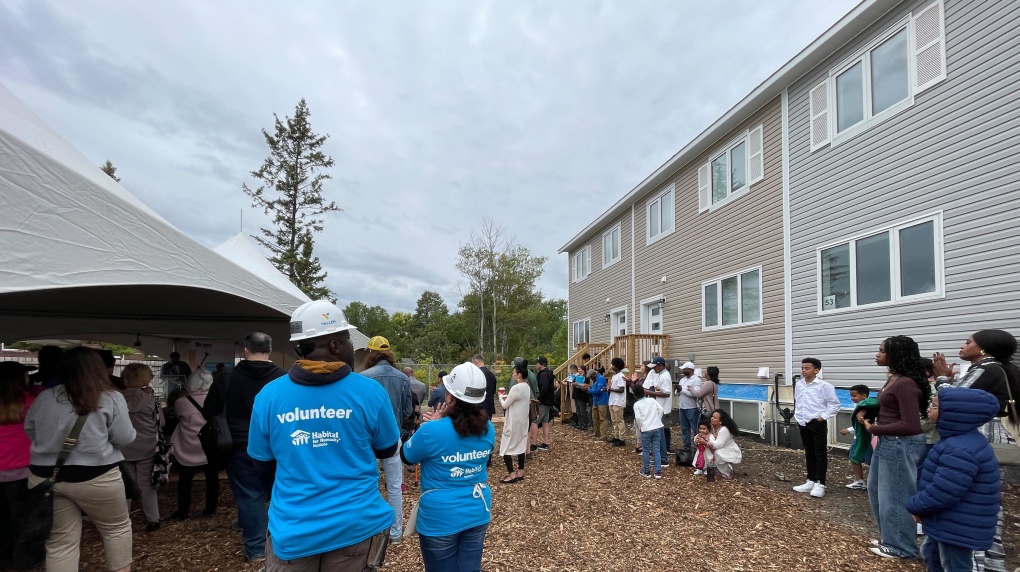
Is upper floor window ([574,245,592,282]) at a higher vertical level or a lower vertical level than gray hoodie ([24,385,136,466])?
higher

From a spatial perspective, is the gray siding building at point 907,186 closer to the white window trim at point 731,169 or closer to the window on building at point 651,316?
the white window trim at point 731,169

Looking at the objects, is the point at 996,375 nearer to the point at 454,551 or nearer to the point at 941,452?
the point at 941,452

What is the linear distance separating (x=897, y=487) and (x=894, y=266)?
503cm

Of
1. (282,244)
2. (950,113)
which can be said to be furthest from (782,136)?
(282,244)

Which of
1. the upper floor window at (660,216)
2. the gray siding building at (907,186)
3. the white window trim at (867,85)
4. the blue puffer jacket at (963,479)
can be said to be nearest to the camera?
the blue puffer jacket at (963,479)

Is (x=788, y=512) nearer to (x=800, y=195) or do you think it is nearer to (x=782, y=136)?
(x=800, y=195)

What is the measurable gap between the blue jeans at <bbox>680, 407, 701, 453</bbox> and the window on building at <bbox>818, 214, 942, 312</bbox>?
3.17 meters

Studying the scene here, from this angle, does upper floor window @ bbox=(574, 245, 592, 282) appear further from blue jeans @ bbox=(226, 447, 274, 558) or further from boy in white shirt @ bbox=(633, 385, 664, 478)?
blue jeans @ bbox=(226, 447, 274, 558)

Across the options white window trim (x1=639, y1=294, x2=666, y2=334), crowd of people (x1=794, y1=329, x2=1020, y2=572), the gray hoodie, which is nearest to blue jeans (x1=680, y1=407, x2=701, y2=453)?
crowd of people (x1=794, y1=329, x2=1020, y2=572)

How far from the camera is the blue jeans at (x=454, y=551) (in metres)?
2.93

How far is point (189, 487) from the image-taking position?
18.7 feet

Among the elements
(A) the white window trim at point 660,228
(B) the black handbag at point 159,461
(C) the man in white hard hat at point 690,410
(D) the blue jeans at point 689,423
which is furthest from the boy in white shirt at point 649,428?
(A) the white window trim at point 660,228

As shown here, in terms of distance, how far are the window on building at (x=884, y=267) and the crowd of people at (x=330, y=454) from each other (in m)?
2.31

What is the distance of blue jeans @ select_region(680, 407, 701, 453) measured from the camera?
28.8 feet
